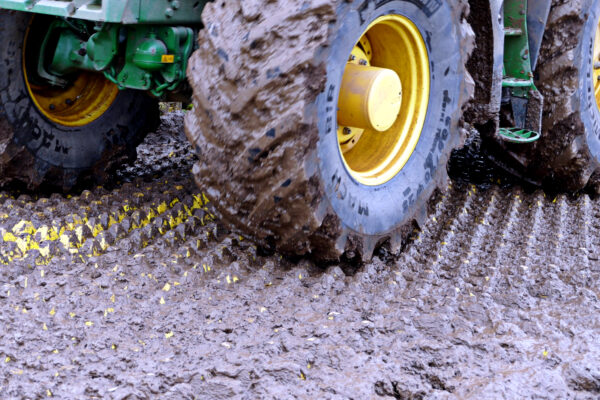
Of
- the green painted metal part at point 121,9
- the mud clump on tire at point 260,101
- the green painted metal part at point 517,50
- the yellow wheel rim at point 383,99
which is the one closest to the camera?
the mud clump on tire at point 260,101

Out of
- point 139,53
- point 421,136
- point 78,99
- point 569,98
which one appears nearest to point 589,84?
point 569,98

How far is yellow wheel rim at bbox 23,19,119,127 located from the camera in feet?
9.36

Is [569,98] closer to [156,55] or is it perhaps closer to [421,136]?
[421,136]

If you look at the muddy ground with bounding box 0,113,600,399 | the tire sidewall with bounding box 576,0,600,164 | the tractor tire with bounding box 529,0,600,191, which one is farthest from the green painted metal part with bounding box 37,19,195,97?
the tire sidewall with bounding box 576,0,600,164

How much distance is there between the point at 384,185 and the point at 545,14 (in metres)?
1.04

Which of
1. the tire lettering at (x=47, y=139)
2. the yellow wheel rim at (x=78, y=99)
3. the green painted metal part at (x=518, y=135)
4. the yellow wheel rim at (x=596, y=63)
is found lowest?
the tire lettering at (x=47, y=139)

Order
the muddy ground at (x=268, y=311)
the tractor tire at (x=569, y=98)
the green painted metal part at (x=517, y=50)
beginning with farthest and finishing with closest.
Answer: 1. the tractor tire at (x=569, y=98)
2. the green painted metal part at (x=517, y=50)
3. the muddy ground at (x=268, y=311)

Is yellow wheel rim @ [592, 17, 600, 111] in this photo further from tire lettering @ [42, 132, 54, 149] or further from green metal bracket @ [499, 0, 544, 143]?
tire lettering @ [42, 132, 54, 149]

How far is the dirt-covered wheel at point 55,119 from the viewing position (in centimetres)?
268

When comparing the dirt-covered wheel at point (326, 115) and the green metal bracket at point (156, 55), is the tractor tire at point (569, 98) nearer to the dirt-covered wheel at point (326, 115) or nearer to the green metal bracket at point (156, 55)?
the dirt-covered wheel at point (326, 115)

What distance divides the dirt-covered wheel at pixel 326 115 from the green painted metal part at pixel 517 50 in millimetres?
518

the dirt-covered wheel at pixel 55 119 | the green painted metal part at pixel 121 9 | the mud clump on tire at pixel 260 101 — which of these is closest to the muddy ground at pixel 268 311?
the dirt-covered wheel at pixel 55 119

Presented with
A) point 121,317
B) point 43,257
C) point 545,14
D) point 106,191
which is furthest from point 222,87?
point 545,14

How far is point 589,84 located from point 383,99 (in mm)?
1264
